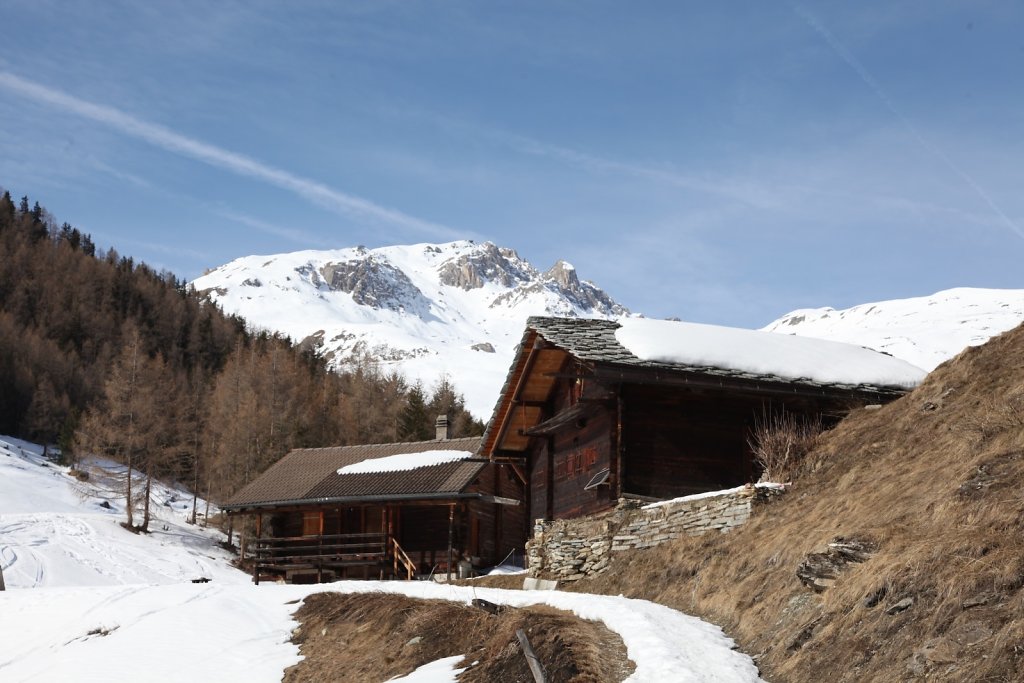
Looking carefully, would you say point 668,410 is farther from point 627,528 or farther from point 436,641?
point 436,641

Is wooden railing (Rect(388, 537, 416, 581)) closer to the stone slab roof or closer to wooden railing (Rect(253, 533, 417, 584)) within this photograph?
wooden railing (Rect(253, 533, 417, 584))

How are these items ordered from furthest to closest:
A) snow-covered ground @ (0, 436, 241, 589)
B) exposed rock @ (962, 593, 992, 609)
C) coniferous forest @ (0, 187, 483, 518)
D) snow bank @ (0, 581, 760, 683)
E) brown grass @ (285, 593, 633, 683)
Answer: coniferous forest @ (0, 187, 483, 518) → snow-covered ground @ (0, 436, 241, 589) → snow bank @ (0, 581, 760, 683) → brown grass @ (285, 593, 633, 683) → exposed rock @ (962, 593, 992, 609)

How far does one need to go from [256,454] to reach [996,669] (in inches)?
2523

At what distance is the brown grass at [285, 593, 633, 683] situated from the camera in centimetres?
1298

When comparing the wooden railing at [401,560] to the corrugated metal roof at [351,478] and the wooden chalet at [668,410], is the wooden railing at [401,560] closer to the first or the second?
the corrugated metal roof at [351,478]

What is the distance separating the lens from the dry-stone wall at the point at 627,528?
18.2 m

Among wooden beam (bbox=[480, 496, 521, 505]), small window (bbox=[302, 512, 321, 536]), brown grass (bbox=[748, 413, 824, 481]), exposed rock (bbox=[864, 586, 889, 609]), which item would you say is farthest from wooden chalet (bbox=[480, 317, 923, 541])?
small window (bbox=[302, 512, 321, 536])

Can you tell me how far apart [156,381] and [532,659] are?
2370 inches

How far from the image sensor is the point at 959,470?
1295 centimetres

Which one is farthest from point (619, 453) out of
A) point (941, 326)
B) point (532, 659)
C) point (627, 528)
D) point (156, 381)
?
point (941, 326)

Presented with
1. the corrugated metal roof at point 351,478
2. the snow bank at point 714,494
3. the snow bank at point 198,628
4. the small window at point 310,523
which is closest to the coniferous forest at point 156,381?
the corrugated metal roof at point 351,478

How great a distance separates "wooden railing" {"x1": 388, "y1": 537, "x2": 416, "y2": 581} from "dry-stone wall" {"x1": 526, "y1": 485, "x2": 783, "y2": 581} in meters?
8.83

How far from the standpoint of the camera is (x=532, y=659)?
502 inches

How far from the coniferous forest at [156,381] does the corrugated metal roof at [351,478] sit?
19.8 m
